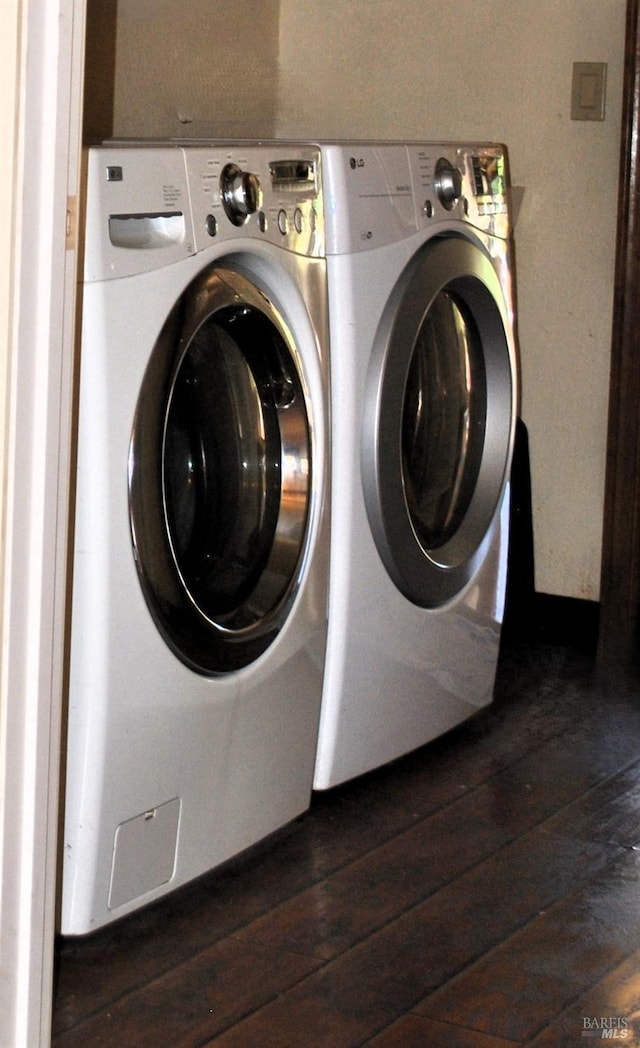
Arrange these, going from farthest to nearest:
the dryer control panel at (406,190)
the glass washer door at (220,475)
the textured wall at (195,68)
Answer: the textured wall at (195,68)
the dryer control panel at (406,190)
the glass washer door at (220,475)

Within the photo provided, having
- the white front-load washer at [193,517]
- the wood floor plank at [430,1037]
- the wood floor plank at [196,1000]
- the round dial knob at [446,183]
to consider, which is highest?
the round dial knob at [446,183]

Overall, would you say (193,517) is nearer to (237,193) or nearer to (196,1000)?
(237,193)

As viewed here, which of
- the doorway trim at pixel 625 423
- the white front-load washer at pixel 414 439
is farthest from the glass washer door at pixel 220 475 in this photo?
the doorway trim at pixel 625 423

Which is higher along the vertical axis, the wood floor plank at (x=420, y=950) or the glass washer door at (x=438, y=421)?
the glass washer door at (x=438, y=421)

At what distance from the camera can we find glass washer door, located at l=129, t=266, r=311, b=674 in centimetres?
139

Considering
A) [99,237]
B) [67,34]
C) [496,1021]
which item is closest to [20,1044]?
[496,1021]

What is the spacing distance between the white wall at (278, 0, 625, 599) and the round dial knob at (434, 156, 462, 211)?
2.51 feet

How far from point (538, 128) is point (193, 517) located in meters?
1.47

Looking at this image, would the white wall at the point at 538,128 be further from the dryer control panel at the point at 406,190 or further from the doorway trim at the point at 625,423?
the dryer control panel at the point at 406,190

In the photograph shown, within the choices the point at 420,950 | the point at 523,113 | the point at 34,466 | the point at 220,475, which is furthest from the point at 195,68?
the point at 420,950

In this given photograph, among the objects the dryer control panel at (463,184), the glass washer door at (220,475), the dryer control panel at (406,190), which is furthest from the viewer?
the dryer control panel at (463,184)

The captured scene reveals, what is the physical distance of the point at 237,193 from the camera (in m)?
1.48

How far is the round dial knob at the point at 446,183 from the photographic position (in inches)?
74.8

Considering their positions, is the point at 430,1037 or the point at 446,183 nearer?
the point at 430,1037
